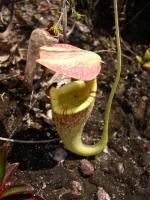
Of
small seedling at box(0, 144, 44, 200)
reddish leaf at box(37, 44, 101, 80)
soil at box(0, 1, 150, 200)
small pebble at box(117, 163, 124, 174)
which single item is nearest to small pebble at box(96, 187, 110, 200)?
soil at box(0, 1, 150, 200)

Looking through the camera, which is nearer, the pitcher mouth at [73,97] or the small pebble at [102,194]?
the pitcher mouth at [73,97]

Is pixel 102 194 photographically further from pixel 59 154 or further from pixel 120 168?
pixel 59 154

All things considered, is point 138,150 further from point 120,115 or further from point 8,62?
point 8,62

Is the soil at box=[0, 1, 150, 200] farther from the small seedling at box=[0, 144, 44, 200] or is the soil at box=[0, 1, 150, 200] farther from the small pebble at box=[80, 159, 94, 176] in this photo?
the small seedling at box=[0, 144, 44, 200]

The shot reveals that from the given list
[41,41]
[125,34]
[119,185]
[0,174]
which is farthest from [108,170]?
[125,34]

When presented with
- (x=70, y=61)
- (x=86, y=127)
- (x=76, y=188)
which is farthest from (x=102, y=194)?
(x=70, y=61)

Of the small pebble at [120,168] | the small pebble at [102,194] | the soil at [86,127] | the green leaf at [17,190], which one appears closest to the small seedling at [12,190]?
the green leaf at [17,190]

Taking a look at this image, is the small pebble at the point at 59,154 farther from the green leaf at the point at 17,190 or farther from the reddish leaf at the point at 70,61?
the reddish leaf at the point at 70,61
